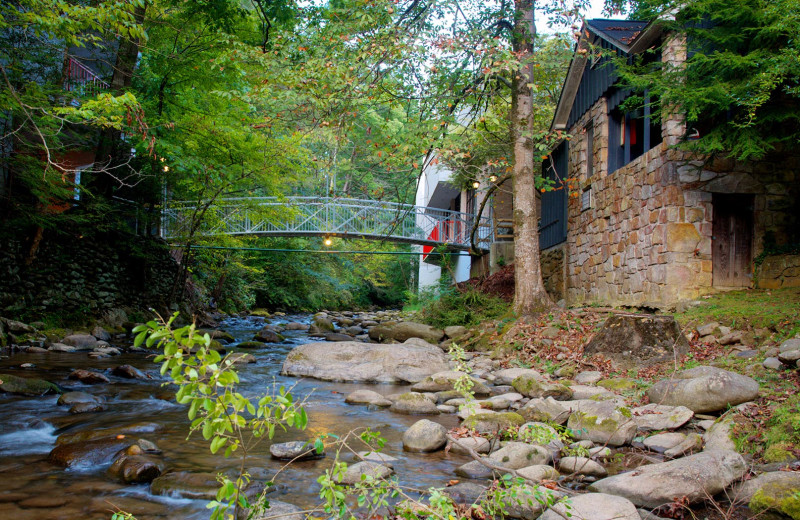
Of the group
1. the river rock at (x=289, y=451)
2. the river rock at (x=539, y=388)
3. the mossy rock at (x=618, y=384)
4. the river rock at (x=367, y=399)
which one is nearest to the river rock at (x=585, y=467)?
the river rock at (x=289, y=451)

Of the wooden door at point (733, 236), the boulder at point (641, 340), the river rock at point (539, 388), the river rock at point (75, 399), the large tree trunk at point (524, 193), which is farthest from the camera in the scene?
the large tree trunk at point (524, 193)

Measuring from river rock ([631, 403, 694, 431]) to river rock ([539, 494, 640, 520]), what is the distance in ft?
6.07

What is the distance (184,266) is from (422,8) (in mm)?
8951

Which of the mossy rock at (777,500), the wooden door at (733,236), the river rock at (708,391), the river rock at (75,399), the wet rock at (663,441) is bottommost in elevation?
the river rock at (75,399)

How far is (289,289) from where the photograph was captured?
79.1 ft

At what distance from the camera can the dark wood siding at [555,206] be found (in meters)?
13.0

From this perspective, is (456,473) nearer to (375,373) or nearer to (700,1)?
(375,373)

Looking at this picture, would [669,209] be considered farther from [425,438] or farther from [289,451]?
[289,451]

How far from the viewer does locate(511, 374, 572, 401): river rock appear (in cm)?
588

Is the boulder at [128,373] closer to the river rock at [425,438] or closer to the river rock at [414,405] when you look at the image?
the river rock at [414,405]

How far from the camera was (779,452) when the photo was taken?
3.57 meters

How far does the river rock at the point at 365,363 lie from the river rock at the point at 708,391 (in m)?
3.72

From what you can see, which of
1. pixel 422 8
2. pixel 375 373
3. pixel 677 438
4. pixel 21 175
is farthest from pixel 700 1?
pixel 21 175

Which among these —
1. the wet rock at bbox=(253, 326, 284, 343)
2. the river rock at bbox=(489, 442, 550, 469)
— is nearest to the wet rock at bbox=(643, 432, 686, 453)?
the river rock at bbox=(489, 442, 550, 469)
